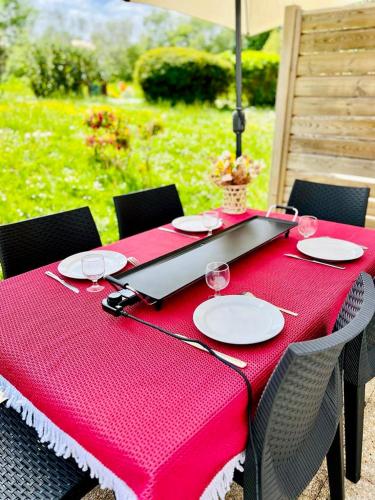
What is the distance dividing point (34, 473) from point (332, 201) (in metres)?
1.91

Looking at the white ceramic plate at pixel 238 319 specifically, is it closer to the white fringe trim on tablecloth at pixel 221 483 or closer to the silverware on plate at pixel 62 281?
the white fringe trim on tablecloth at pixel 221 483

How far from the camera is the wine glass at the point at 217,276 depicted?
3.82 ft

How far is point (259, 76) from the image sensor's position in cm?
586

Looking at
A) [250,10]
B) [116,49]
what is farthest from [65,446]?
[116,49]

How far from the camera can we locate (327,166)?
2.97 m

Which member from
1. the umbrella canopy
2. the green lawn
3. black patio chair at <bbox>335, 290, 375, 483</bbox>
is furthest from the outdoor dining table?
the green lawn

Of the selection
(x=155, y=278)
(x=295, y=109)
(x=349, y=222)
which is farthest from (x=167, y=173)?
(x=155, y=278)

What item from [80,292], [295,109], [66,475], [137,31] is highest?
[137,31]

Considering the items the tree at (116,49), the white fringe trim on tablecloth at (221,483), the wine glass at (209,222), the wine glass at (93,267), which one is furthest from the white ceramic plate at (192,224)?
the tree at (116,49)

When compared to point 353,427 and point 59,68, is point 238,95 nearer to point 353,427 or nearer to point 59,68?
point 353,427

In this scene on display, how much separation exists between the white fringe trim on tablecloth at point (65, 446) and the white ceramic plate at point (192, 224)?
1.04 meters

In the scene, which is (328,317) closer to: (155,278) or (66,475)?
(155,278)

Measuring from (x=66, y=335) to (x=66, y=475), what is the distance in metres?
0.33

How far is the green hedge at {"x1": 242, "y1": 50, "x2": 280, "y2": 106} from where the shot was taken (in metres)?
5.76
